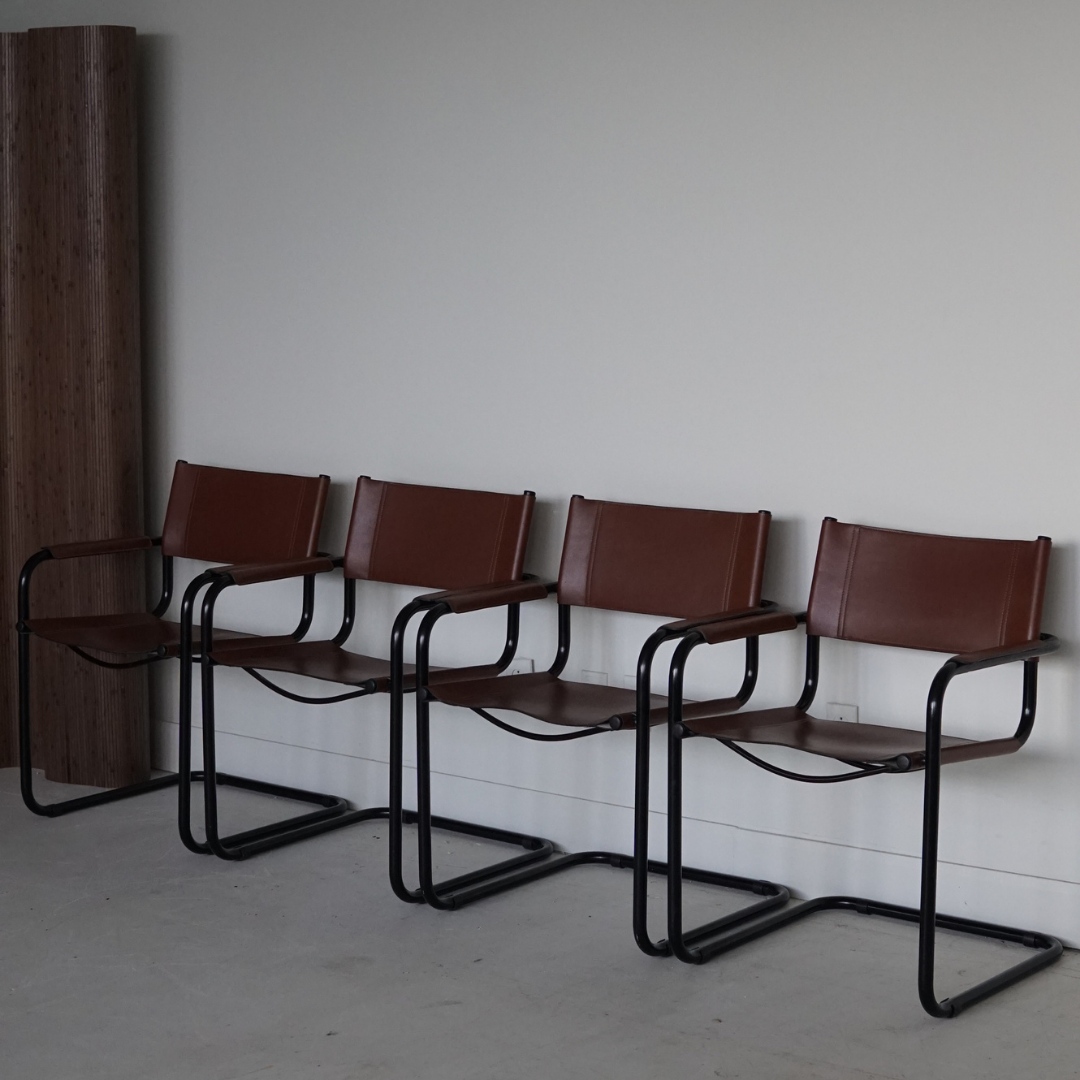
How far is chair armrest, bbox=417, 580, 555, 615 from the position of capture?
3193 millimetres

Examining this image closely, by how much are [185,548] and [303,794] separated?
750mm

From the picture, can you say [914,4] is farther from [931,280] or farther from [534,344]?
[534,344]

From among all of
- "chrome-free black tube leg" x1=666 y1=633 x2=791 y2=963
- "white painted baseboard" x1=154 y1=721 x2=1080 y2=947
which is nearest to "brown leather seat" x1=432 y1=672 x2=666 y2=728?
"chrome-free black tube leg" x1=666 y1=633 x2=791 y2=963

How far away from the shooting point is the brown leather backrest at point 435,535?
11.8 feet

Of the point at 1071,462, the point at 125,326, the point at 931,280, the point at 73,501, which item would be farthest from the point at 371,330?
the point at 1071,462

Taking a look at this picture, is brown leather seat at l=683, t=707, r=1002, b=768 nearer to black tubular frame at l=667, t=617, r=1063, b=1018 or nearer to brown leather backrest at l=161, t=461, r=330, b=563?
black tubular frame at l=667, t=617, r=1063, b=1018

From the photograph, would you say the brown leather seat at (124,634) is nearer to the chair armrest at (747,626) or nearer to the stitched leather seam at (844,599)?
the chair armrest at (747,626)

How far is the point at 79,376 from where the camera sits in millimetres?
4133

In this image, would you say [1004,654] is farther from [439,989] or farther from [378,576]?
[378,576]

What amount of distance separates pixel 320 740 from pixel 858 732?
1727 millimetres

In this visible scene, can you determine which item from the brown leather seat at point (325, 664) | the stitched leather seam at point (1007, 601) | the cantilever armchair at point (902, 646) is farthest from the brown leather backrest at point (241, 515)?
the stitched leather seam at point (1007, 601)

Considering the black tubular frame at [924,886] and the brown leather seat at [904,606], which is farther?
the brown leather seat at [904,606]

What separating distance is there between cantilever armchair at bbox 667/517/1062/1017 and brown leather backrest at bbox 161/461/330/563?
1.28m

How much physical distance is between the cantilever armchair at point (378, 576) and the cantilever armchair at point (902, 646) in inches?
26.6
